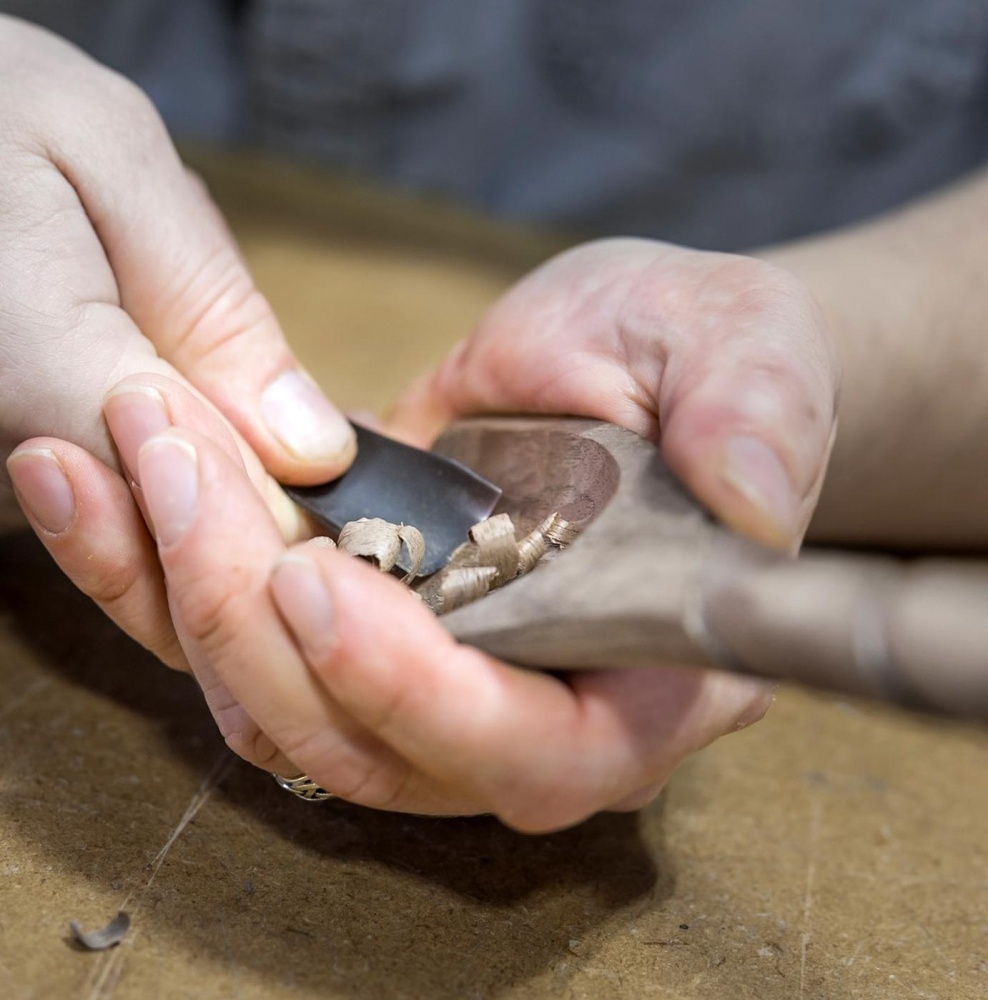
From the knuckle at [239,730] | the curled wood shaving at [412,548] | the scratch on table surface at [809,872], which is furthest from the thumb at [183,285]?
the scratch on table surface at [809,872]

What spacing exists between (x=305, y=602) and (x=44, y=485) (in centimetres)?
26

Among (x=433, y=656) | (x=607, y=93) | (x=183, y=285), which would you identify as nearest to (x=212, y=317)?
(x=183, y=285)

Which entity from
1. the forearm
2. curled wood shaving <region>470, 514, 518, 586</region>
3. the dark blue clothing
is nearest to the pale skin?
curled wood shaving <region>470, 514, 518, 586</region>

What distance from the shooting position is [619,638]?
2.00ft

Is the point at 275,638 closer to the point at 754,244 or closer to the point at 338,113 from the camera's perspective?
the point at 338,113

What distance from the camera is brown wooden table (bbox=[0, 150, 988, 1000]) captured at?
0.70 metres

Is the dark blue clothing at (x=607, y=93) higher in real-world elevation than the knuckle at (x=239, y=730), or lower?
higher

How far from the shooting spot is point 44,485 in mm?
784

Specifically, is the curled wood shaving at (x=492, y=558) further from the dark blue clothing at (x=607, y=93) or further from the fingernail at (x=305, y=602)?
the dark blue clothing at (x=607, y=93)

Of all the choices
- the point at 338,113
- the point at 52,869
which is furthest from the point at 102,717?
the point at 338,113

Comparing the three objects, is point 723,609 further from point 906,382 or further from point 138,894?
point 906,382

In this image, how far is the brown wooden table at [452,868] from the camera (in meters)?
0.70

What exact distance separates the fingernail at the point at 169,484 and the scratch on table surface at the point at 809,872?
521 mm

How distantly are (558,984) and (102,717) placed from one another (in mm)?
441
